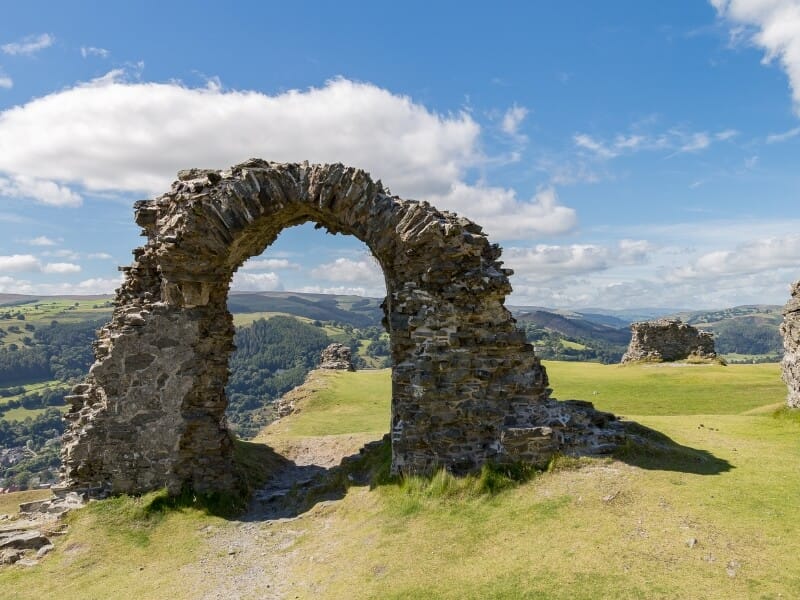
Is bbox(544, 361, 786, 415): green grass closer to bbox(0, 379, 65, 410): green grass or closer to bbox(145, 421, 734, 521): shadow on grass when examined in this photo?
bbox(145, 421, 734, 521): shadow on grass

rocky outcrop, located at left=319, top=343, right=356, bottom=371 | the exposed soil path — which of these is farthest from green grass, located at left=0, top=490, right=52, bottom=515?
rocky outcrop, located at left=319, top=343, right=356, bottom=371

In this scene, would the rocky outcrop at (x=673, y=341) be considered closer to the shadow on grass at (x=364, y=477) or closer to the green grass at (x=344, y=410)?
the green grass at (x=344, y=410)

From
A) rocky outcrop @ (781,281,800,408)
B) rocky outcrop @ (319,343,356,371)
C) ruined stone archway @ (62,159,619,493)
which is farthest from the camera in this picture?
rocky outcrop @ (319,343,356,371)

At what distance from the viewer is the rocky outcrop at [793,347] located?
15.6 meters

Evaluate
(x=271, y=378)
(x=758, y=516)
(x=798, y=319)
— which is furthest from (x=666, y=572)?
(x=271, y=378)

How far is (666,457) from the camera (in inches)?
430

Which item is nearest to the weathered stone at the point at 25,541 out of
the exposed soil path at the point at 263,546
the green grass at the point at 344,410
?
the exposed soil path at the point at 263,546

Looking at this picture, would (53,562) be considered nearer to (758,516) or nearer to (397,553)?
(397,553)

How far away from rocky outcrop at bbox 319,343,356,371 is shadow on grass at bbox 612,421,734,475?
28.9 metres

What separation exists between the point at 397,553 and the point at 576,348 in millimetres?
160819

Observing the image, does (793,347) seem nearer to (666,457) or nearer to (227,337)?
(666,457)

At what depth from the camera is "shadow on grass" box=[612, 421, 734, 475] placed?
10406 mm

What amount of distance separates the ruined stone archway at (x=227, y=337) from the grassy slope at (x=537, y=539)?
111cm

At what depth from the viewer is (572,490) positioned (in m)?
9.62
